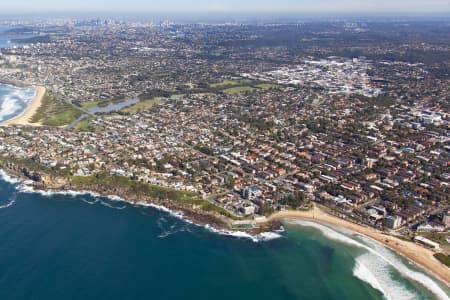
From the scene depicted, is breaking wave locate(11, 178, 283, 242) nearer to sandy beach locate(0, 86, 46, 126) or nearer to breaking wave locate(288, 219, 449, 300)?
breaking wave locate(288, 219, 449, 300)

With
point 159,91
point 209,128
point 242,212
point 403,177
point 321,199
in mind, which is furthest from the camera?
point 159,91

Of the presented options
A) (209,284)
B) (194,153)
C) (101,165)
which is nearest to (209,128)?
(194,153)

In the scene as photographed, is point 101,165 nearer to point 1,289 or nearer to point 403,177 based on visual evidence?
point 1,289

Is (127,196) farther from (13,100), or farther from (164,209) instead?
(13,100)

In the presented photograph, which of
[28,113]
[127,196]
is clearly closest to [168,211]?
[127,196]

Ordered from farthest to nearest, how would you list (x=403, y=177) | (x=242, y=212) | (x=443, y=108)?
1. (x=443, y=108)
2. (x=403, y=177)
3. (x=242, y=212)

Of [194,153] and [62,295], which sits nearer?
[62,295]
